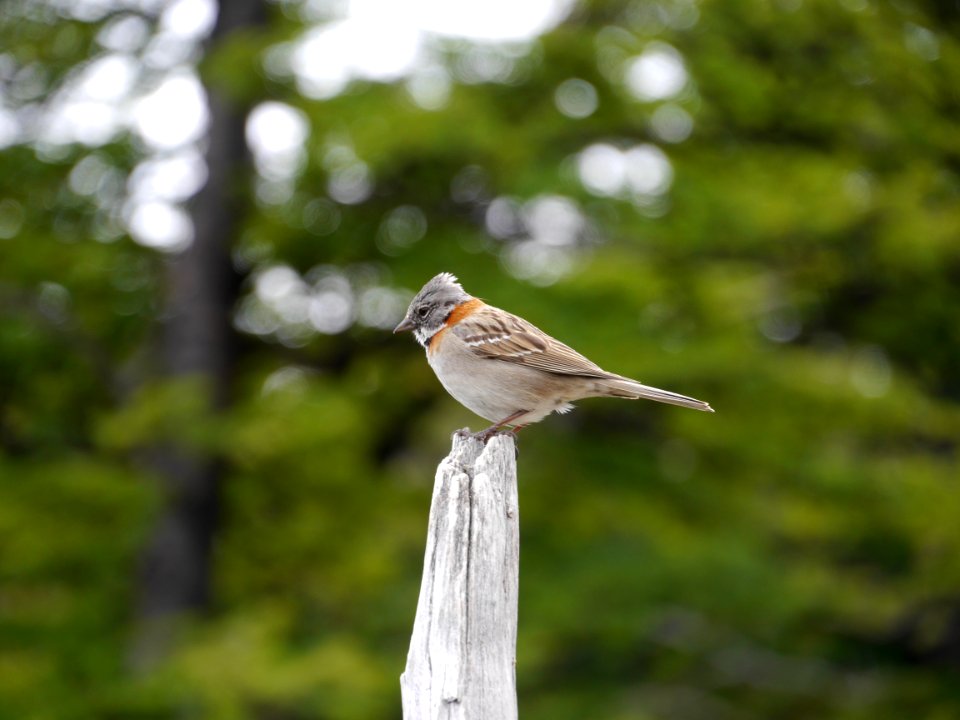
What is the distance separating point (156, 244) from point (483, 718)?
353 inches

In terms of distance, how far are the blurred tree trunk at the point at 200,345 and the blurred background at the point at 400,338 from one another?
0.04 metres

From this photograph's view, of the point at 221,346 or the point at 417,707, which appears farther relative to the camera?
the point at 221,346

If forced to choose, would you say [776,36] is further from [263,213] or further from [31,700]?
[31,700]

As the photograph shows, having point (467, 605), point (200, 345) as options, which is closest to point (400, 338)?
point (200, 345)

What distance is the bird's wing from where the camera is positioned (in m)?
5.82

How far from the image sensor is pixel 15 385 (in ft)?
36.8

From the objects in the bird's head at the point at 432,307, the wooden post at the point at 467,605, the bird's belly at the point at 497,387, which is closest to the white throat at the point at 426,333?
the bird's head at the point at 432,307

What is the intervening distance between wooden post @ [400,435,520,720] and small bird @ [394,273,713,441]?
1.39m

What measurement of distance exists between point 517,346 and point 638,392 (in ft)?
2.44

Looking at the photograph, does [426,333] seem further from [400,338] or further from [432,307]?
[400,338]

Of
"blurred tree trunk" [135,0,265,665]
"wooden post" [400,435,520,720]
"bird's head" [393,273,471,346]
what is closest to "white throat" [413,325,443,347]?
"bird's head" [393,273,471,346]

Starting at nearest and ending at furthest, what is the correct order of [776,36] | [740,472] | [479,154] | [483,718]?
[483,718], [776,36], [479,154], [740,472]

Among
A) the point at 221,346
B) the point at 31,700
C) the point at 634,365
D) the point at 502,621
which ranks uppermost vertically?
the point at 221,346

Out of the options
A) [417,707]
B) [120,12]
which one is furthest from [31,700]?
[417,707]
